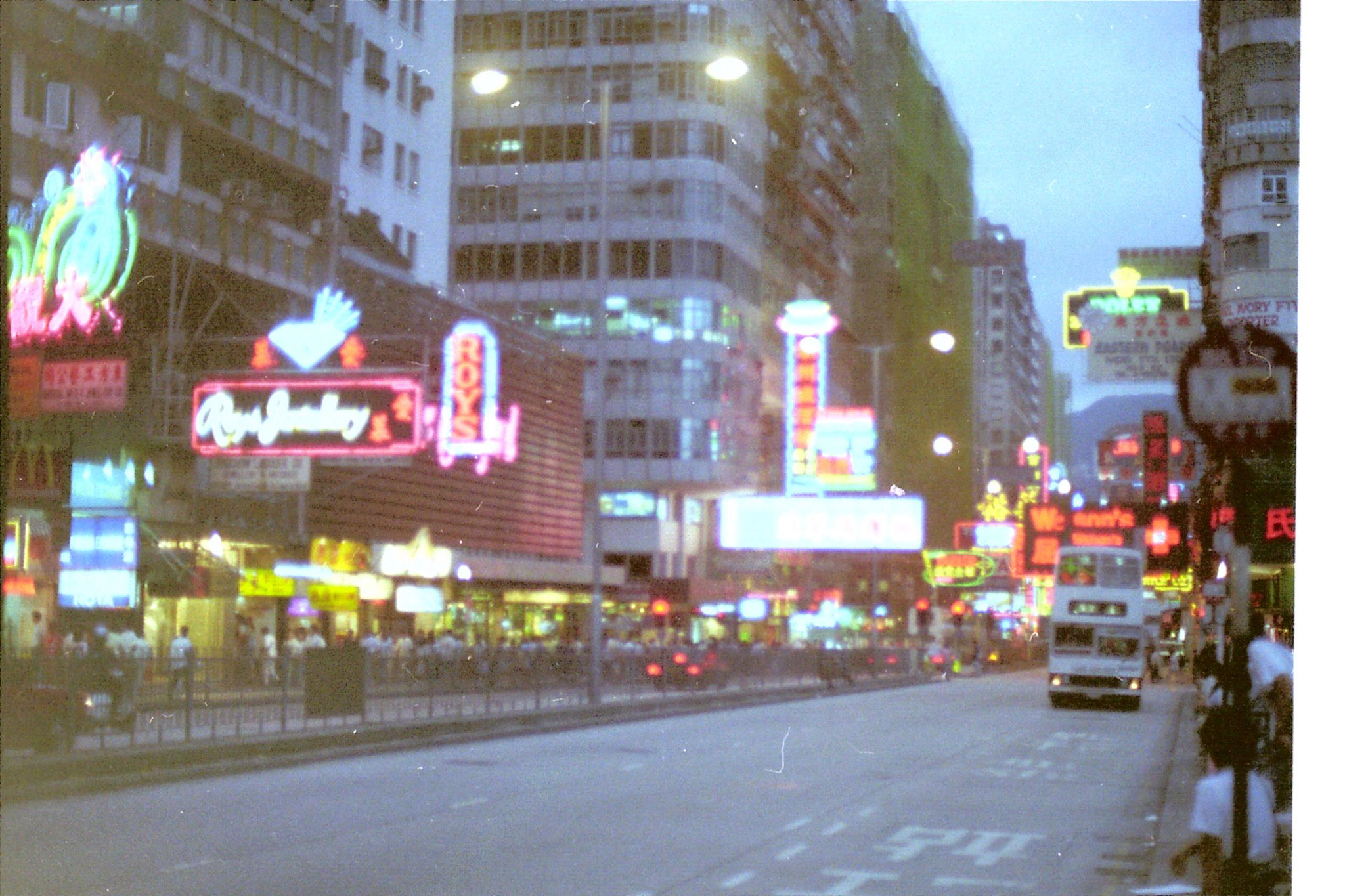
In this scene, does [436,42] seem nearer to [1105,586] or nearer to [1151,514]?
[1151,514]

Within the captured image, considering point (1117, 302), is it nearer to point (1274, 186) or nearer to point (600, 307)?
point (1274, 186)

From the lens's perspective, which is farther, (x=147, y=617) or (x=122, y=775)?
(x=147, y=617)

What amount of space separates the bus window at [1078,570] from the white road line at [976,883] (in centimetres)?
2679

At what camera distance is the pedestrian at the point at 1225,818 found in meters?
6.97

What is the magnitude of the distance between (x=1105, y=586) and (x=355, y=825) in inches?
1065

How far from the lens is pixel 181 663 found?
59.5ft

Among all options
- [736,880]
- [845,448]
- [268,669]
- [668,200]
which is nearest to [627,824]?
[736,880]

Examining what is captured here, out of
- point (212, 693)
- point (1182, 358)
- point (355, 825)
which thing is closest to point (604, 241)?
point (212, 693)

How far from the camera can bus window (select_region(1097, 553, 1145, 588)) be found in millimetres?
35938

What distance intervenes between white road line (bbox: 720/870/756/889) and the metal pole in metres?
11.9

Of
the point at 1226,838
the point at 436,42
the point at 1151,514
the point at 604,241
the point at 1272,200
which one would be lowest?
the point at 1226,838

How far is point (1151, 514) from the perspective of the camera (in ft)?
81.5

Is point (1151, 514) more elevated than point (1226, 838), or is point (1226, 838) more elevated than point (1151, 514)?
point (1151, 514)

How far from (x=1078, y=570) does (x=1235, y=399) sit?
30.2 meters
